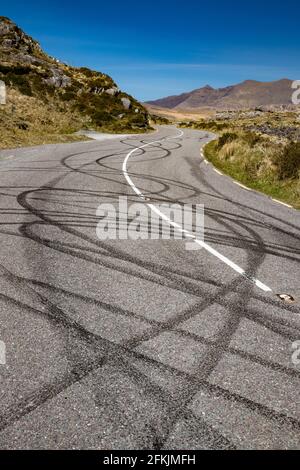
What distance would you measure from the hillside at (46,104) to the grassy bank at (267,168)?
1213 cm

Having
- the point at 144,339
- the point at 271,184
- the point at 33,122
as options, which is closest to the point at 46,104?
the point at 33,122

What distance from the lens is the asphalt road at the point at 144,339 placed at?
113 inches

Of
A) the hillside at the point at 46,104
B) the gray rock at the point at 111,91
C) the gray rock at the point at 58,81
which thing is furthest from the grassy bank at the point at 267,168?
the gray rock at the point at 111,91

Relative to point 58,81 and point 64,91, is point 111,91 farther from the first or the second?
point 64,91

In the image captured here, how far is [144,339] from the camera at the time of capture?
12.9 ft

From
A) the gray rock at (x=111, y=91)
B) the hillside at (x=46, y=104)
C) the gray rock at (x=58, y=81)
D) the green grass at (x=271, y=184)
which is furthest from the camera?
the gray rock at (x=111, y=91)

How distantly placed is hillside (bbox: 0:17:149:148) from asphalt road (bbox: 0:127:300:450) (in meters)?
17.8

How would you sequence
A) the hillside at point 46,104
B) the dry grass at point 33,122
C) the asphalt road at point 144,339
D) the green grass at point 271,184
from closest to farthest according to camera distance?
the asphalt road at point 144,339 < the green grass at point 271,184 < the dry grass at point 33,122 < the hillside at point 46,104

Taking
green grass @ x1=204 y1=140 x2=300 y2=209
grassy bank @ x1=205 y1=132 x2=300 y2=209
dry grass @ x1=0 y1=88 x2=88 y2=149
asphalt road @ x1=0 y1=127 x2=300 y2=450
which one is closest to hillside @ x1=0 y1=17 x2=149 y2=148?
dry grass @ x1=0 y1=88 x2=88 y2=149

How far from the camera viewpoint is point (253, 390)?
3.31m

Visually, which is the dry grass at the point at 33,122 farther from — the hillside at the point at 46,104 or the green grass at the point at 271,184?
the green grass at the point at 271,184

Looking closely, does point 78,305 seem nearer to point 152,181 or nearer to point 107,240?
point 107,240

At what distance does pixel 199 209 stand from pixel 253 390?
6936 millimetres
